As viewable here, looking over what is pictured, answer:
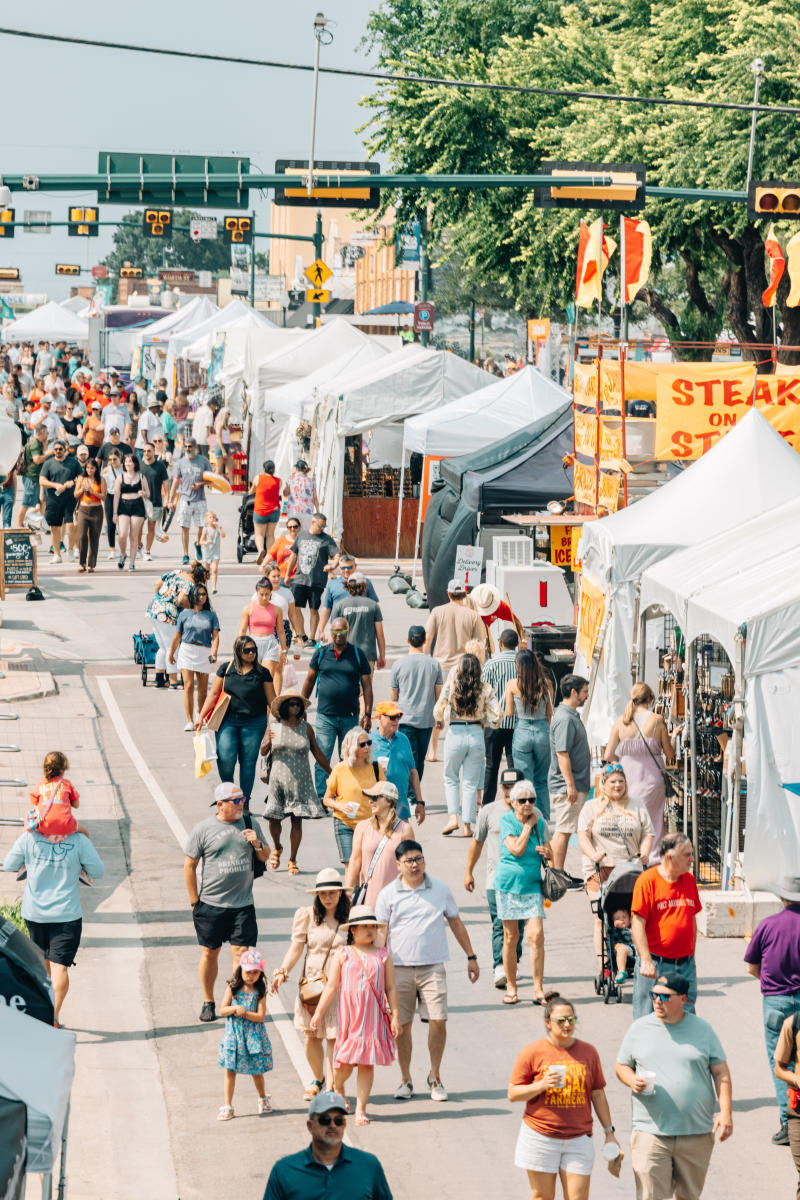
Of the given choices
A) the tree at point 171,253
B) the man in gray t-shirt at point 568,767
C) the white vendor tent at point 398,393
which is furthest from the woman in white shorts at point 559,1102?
the tree at point 171,253

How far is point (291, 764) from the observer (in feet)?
43.7

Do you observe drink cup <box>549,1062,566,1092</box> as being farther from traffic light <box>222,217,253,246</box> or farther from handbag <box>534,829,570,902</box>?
traffic light <box>222,217,253,246</box>

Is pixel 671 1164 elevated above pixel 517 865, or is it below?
below

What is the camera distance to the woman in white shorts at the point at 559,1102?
25.4 feet

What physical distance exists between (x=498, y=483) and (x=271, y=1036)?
1180cm

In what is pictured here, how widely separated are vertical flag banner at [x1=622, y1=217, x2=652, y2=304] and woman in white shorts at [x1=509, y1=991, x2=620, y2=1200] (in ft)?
45.7

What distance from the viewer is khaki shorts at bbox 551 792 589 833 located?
43.3 feet

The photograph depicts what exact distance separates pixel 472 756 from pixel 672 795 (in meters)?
1.60

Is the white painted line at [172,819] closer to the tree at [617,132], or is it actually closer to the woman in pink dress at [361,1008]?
the woman in pink dress at [361,1008]

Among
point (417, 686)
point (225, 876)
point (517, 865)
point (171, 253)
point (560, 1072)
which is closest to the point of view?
point (560, 1072)

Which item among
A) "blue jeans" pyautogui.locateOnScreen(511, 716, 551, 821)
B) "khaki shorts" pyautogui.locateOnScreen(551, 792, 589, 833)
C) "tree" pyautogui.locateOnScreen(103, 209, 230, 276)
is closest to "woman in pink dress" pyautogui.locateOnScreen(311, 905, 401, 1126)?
"khaki shorts" pyautogui.locateOnScreen(551, 792, 589, 833)

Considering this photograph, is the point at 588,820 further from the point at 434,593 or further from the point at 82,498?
the point at 82,498

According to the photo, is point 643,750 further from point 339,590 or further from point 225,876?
point 339,590

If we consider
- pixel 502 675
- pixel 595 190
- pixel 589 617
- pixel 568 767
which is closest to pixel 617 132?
pixel 595 190
